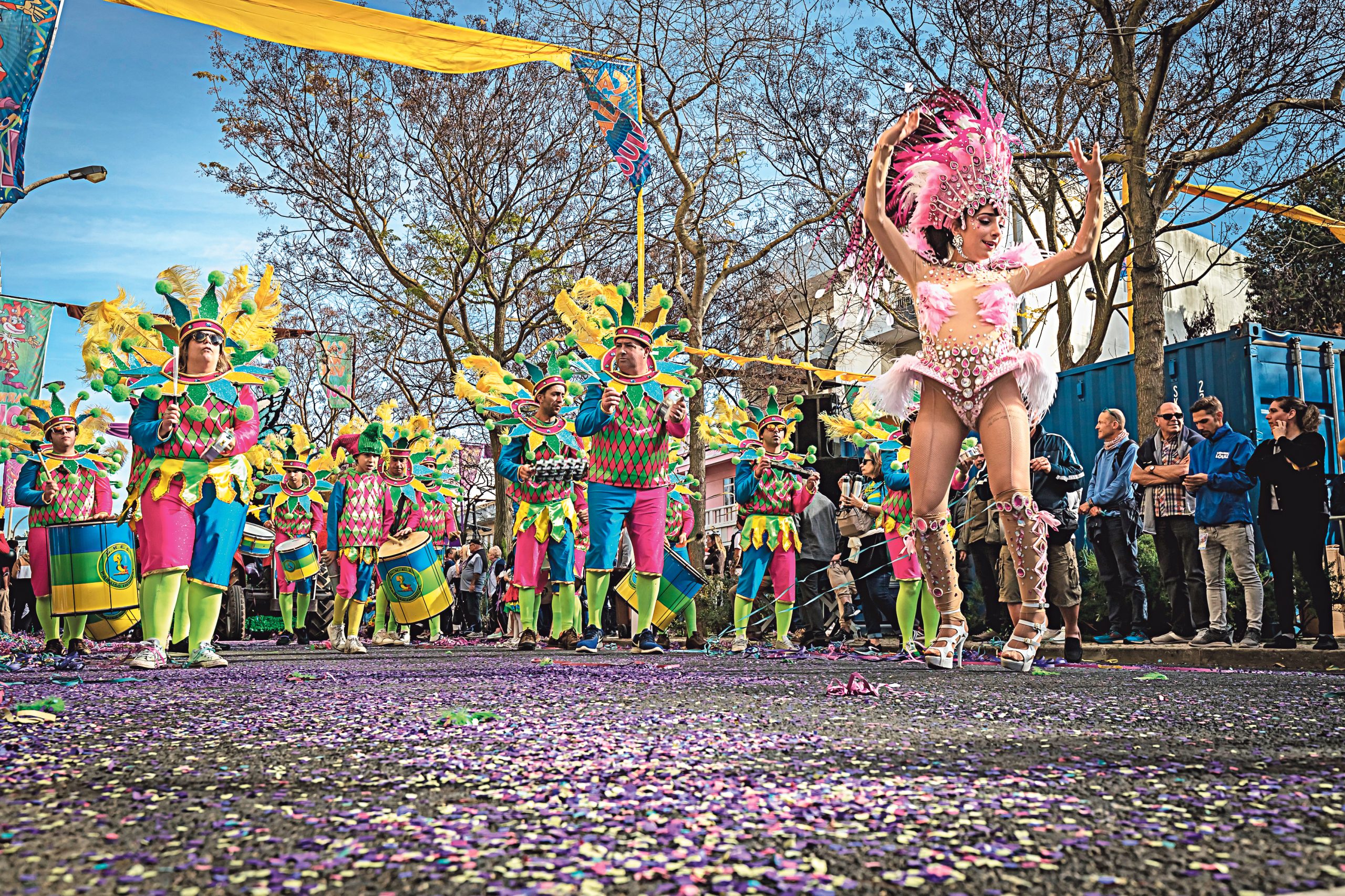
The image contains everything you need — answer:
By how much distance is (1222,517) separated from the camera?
307 inches

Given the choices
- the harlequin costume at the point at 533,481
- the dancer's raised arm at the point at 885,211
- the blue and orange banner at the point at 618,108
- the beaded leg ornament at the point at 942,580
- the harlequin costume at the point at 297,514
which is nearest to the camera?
the dancer's raised arm at the point at 885,211

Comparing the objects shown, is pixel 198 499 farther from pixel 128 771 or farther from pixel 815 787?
pixel 815 787

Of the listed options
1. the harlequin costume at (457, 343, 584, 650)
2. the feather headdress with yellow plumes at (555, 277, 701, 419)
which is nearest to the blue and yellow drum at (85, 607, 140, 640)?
the harlequin costume at (457, 343, 584, 650)

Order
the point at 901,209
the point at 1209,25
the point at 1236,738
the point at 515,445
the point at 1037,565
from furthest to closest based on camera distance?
1. the point at 1209,25
2. the point at 515,445
3. the point at 901,209
4. the point at 1037,565
5. the point at 1236,738

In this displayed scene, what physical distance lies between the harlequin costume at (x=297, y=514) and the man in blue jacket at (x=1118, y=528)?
9.51 m

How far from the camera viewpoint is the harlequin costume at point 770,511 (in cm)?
1014

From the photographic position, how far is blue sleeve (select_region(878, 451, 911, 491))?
8570mm

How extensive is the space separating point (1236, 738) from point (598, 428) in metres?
5.67

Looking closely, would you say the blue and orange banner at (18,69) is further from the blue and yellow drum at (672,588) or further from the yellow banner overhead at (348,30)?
the blue and yellow drum at (672,588)

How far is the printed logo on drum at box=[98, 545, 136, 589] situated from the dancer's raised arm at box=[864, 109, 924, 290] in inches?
218

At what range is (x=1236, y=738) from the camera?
8.47ft

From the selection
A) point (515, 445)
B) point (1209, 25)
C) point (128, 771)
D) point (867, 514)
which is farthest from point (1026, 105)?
point (128, 771)

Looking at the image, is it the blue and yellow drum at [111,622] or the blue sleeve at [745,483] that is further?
the blue sleeve at [745,483]

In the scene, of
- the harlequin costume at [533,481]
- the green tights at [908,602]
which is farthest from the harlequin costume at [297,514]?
the green tights at [908,602]
